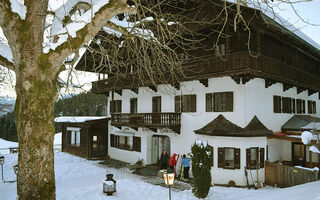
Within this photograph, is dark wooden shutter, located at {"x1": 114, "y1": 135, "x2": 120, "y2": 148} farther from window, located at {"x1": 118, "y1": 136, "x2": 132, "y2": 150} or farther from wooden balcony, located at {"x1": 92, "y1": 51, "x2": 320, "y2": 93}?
Answer: wooden balcony, located at {"x1": 92, "y1": 51, "x2": 320, "y2": 93}

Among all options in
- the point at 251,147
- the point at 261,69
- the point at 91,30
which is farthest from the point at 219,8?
the point at 91,30

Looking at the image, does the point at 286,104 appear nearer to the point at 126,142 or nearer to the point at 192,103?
the point at 192,103

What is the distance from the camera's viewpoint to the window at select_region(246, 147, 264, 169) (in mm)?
13281

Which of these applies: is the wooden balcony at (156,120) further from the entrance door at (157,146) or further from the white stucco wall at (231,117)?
the entrance door at (157,146)

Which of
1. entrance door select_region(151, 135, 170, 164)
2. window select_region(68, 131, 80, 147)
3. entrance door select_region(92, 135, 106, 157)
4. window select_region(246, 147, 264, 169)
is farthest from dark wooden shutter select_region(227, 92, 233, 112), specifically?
window select_region(68, 131, 80, 147)

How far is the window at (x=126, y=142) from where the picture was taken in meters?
19.6

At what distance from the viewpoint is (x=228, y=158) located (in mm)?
13766

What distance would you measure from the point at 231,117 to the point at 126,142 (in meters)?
10.6

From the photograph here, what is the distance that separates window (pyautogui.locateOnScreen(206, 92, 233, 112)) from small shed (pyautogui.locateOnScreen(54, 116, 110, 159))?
11.7 meters

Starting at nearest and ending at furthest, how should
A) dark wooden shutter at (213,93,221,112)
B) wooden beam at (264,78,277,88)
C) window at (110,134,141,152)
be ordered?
dark wooden shutter at (213,93,221,112)
wooden beam at (264,78,277,88)
window at (110,134,141,152)

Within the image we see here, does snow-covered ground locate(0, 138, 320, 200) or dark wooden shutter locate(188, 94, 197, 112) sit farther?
dark wooden shutter locate(188, 94, 197, 112)

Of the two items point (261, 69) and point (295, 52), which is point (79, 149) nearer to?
point (261, 69)

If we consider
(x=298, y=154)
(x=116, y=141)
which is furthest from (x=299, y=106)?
(x=116, y=141)

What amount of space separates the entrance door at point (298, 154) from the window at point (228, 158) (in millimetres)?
6530
